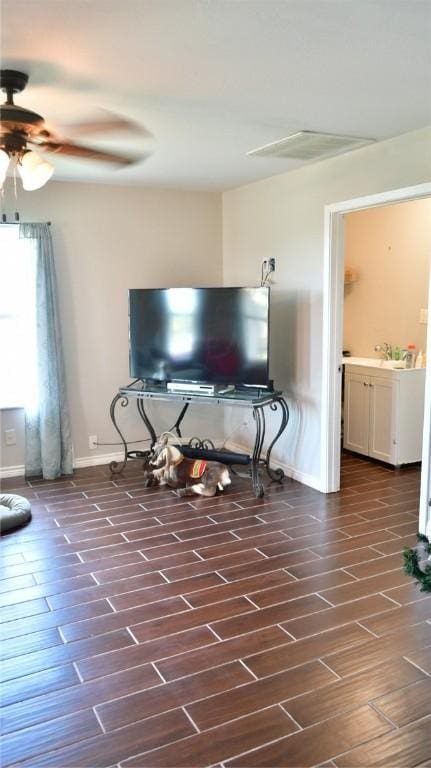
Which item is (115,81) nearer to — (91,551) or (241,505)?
(91,551)

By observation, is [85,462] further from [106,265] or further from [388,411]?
[388,411]

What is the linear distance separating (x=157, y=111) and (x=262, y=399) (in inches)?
87.8

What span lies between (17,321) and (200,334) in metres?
1.53

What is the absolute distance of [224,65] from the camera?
2445mm

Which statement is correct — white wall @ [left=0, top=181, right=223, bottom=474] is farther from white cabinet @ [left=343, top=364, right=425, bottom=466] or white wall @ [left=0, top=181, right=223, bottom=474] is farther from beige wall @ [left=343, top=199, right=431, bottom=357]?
white cabinet @ [left=343, top=364, right=425, bottom=466]

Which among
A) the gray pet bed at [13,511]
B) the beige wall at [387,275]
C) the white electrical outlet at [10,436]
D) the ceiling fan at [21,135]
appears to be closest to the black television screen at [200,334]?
the white electrical outlet at [10,436]

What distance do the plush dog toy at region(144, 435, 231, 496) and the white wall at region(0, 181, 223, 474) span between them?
86cm

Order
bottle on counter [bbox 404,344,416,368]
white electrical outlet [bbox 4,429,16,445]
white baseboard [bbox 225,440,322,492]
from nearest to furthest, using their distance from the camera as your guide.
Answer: white baseboard [bbox 225,440,322,492] < white electrical outlet [bbox 4,429,16,445] < bottle on counter [bbox 404,344,416,368]

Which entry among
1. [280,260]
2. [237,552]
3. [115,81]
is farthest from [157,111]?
[237,552]

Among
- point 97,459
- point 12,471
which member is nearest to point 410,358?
point 97,459

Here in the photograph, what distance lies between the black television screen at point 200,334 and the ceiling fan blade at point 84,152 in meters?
1.16

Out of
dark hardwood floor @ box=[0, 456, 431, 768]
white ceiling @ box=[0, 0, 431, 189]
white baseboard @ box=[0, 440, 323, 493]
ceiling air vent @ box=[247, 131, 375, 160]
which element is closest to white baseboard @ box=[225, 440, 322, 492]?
white baseboard @ box=[0, 440, 323, 493]

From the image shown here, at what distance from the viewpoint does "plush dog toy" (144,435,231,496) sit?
15.0ft

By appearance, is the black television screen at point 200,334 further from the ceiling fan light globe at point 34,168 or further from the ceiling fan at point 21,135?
the ceiling fan light globe at point 34,168
